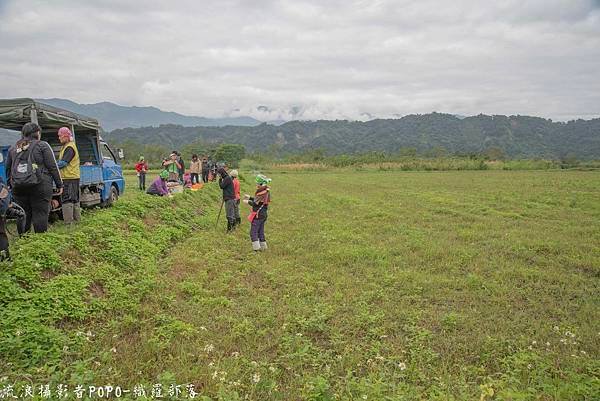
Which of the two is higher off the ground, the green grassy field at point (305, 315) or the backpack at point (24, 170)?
the backpack at point (24, 170)

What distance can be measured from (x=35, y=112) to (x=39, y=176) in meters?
3.12

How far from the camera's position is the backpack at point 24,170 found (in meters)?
6.25

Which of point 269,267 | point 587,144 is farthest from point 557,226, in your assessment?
point 587,144

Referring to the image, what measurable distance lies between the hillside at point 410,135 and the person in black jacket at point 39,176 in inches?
4089

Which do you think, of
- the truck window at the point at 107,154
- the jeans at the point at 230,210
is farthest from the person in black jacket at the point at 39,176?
the truck window at the point at 107,154

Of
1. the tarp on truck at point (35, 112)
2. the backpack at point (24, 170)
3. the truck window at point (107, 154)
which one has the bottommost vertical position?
the backpack at point (24, 170)

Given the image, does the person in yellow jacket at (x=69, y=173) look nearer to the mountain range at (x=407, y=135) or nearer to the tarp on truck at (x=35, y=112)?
the tarp on truck at (x=35, y=112)

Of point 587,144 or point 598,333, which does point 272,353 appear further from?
point 587,144

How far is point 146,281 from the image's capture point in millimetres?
6465

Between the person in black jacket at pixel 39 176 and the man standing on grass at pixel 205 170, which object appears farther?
the man standing on grass at pixel 205 170

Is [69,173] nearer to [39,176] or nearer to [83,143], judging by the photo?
[39,176]

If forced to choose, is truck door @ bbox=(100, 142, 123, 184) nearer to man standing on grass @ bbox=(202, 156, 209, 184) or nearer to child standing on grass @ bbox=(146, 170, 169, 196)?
child standing on grass @ bbox=(146, 170, 169, 196)

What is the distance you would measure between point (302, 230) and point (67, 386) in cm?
895

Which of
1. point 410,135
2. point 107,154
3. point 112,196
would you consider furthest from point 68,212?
point 410,135
